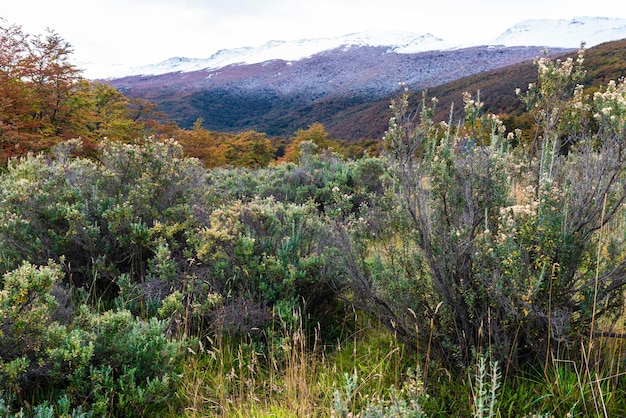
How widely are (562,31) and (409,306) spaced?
612 ft

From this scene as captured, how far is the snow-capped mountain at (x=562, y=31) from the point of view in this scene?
128375 mm

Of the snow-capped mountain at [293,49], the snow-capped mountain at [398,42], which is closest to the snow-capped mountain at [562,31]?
the snow-capped mountain at [398,42]

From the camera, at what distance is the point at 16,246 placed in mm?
3254

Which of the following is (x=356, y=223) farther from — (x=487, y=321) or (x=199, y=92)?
(x=199, y=92)

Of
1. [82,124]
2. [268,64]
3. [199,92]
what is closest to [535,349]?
[82,124]

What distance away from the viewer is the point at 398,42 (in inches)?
6422

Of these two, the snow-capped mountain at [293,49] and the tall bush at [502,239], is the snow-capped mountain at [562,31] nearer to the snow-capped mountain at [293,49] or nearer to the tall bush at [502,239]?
the snow-capped mountain at [293,49]

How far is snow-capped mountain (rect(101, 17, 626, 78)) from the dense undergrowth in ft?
473

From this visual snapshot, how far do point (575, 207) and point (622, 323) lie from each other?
0.71 meters

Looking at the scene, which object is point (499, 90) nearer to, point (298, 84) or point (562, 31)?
point (298, 84)

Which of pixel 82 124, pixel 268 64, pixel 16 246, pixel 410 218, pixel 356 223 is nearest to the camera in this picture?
pixel 410 218

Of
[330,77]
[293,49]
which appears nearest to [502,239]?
[330,77]

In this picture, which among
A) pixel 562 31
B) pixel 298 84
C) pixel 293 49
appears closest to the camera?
pixel 298 84

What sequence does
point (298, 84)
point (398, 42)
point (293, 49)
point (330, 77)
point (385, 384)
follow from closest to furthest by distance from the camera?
1. point (385, 384)
2. point (298, 84)
3. point (330, 77)
4. point (398, 42)
5. point (293, 49)
